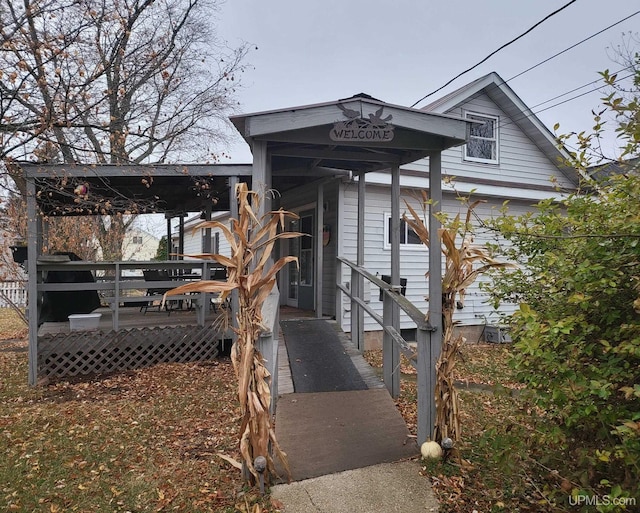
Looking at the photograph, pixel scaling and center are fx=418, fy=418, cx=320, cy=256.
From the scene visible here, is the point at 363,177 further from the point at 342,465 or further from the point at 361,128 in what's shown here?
the point at 342,465

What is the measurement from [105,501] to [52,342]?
375 cm

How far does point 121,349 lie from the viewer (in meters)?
6.31

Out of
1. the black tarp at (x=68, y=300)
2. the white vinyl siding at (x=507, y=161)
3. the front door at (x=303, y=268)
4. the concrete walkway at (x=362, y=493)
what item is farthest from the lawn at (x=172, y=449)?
the white vinyl siding at (x=507, y=161)

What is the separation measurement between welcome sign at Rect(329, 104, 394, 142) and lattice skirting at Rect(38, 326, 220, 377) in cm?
430

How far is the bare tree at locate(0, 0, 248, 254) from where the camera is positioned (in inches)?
213

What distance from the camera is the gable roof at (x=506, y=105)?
9.19 meters

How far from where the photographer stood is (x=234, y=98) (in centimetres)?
1722

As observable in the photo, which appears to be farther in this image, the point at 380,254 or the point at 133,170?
the point at 380,254

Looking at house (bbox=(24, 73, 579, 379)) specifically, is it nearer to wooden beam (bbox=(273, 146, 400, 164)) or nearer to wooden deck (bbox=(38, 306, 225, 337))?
wooden beam (bbox=(273, 146, 400, 164))

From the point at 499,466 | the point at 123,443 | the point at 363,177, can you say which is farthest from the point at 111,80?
the point at 499,466

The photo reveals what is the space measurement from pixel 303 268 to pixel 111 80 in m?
6.81

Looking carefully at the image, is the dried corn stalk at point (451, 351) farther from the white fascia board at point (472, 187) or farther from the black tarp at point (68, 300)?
the black tarp at point (68, 300)

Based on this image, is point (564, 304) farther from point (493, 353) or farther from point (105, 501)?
point (493, 353)

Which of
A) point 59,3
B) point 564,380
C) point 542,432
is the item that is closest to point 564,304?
point 564,380
